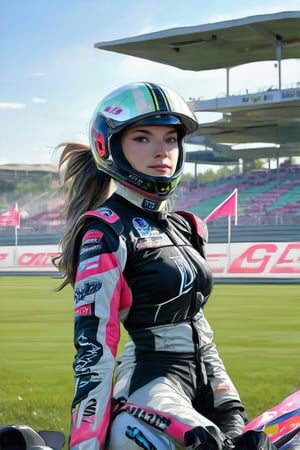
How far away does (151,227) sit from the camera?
2.06 m

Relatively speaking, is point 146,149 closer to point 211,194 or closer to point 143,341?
point 143,341

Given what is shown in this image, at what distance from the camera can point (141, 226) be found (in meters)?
2.03

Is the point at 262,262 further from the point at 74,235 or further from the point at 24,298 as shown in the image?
the point at 74,235

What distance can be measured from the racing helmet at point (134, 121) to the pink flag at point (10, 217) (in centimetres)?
1877

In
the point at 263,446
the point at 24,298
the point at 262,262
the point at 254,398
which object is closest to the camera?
the point at 263,446

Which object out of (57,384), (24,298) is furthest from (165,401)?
(24,298)

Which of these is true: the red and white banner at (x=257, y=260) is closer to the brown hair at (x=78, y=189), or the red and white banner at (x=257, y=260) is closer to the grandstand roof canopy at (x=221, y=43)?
the brown hair at (x=78, y=189)

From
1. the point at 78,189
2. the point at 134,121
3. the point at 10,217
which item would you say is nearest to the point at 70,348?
the point at 78,189

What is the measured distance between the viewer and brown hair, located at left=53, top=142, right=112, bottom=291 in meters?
2.24

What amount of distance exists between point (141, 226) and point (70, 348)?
5.89 metres

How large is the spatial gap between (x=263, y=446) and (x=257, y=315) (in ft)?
27.2

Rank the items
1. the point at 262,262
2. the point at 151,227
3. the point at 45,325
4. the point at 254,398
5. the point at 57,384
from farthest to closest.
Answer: the point at 262,262
the point at 45,325
the point at 57,384
the point at 254,398
the point at 151,227

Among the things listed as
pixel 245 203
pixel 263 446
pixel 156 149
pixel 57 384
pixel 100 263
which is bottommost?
pixel 245 203

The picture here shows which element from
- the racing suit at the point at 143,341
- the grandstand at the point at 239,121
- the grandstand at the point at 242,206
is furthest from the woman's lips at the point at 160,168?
the grandstand at the point at 239,121
